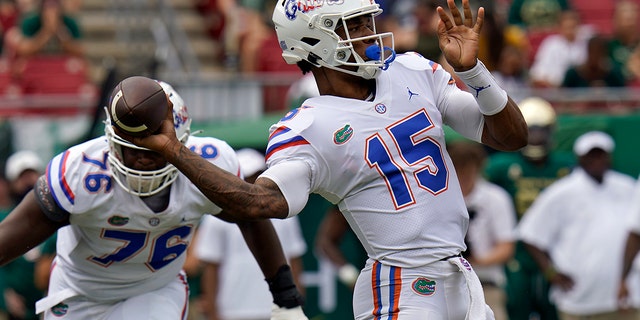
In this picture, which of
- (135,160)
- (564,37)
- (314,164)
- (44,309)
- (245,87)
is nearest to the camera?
(314,164)

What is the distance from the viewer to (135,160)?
5.18 metres

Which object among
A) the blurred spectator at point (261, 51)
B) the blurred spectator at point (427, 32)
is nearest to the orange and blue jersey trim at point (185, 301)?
the blurred spectator at point (427, 32)

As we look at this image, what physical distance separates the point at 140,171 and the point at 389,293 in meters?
1.19

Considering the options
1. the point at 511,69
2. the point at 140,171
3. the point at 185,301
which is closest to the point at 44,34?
the point at 511,69

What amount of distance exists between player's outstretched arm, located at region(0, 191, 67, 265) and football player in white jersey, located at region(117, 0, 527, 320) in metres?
0.93

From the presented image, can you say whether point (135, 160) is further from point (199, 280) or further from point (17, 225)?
point (199, 280)

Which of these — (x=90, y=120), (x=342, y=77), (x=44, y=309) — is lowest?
(x=90, y=120)

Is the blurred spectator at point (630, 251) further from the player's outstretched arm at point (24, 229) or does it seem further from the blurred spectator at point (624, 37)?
the player's outstretched arm at point (24, 229)

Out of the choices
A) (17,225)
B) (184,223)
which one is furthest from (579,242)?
(17,225)

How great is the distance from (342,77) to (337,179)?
0.41 metres

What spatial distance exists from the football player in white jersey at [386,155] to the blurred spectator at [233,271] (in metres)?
3.70

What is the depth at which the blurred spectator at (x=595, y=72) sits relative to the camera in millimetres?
11180

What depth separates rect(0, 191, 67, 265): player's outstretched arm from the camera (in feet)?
17.1

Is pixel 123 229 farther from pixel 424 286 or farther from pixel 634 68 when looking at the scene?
pixel 634 68
